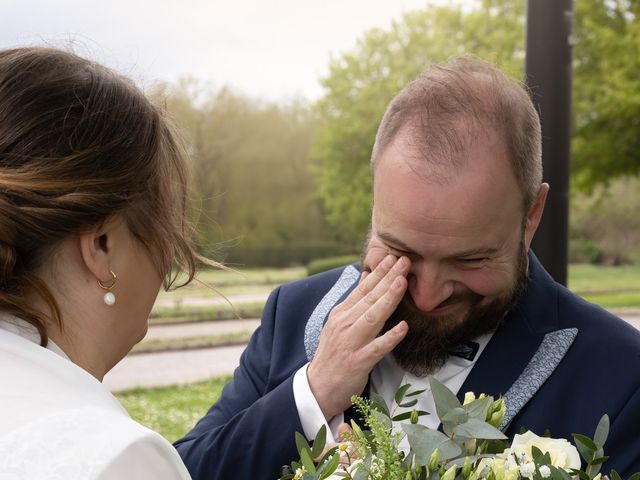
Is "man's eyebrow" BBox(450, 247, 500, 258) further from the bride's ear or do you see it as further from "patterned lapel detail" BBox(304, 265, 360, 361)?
the bride's ear

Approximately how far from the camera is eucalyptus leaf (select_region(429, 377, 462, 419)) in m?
1.43

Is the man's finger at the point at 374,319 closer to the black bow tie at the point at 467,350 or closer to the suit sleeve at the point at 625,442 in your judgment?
the black bow tie at the point at 467,350

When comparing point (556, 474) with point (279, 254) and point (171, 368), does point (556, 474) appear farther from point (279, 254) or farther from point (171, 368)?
point (279, 254)

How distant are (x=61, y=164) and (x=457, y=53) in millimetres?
17882

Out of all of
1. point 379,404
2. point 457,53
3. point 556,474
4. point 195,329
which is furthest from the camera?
point 457,53

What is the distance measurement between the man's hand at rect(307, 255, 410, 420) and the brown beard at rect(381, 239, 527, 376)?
13 centimetres

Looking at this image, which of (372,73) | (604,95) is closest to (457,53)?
(604,95)

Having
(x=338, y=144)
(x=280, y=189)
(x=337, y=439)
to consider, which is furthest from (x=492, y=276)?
(x=338, y=144)

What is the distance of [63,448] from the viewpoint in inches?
46.6

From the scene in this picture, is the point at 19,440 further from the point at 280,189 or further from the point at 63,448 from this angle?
the point at 280,189

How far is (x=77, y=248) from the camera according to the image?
5.05 ft

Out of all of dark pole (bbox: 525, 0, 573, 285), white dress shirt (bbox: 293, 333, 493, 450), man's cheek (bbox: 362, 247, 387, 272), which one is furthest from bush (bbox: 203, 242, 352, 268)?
man's cheek (bbox: 362, 247, 387, 272)

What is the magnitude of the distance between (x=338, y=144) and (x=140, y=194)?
2049 cm

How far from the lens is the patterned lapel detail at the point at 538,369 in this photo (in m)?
2.13
